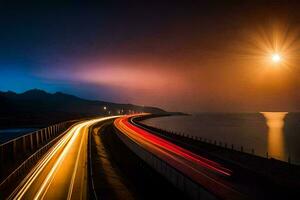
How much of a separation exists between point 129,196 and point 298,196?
43.8ft

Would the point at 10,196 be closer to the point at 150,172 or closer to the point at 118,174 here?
the point at 118,174

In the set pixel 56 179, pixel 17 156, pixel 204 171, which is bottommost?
pixel 56 179

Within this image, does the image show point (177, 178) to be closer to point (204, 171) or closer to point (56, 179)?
point (204, 171)

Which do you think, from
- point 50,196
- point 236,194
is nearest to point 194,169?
point 236,194

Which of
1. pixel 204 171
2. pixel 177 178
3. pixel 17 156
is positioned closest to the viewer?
pixel 177 178

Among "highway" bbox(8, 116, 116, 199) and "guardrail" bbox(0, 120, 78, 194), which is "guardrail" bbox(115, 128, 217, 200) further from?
"guardrail" bbox(0, 120, 78, 194)

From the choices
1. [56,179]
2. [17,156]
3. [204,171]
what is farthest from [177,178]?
[17,156]

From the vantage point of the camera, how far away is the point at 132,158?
55562 mm

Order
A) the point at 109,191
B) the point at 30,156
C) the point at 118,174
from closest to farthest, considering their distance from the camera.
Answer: the point at 109,191 → the point at 30,156 → the point at 118,174

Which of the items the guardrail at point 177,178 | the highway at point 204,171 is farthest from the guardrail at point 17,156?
the highway at point 204,171

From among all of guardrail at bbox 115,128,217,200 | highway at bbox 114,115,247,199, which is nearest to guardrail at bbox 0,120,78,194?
guardrail at bbox 115,128,217,200

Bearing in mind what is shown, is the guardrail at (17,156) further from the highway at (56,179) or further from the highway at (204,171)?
the highway at (204,171)

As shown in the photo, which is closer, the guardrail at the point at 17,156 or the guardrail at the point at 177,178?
the guardrail at the point at 177,178

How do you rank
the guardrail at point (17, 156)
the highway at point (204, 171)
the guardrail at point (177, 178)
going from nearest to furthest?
1. the guardrail at point (177, 178)
2. the highway at point (204, 171)
3. the guardrail at point (17, 156)
